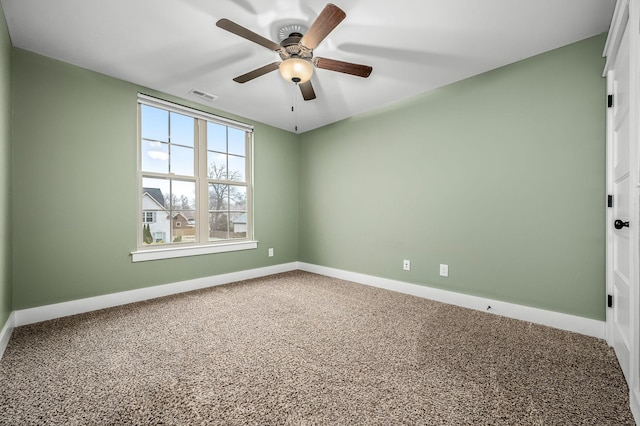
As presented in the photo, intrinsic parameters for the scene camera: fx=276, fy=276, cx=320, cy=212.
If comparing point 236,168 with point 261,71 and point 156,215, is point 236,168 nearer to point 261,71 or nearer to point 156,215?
point 156,215

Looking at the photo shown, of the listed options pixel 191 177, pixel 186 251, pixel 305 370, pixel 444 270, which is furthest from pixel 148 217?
pixel 444 270

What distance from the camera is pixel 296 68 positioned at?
2.02 m

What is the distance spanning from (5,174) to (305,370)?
2617mm

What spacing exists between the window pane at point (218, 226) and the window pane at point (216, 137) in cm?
89

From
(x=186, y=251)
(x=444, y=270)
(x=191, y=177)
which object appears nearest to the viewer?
(x=444, y=270)

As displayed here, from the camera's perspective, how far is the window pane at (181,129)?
331cm

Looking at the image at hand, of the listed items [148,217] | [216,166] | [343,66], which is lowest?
[148,217]

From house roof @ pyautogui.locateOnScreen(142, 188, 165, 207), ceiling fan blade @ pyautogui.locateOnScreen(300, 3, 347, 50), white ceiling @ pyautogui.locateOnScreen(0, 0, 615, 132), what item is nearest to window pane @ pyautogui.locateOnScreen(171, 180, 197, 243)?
house roof @ pyautogui.locateOnScreen(142, 188, 165, 207)

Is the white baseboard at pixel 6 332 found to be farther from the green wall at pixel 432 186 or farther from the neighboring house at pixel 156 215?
the neighboring house at pixel 156 215

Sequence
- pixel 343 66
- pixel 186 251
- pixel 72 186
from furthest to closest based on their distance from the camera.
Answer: pixel 186 251 < pixel 72 186 < pixel 343 66

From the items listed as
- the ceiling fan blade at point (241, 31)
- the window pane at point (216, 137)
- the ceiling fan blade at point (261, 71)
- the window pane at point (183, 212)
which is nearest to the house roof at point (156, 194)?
the window pane at point (183, 212)

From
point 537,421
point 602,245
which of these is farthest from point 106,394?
point 602,245

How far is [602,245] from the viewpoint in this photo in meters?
2.12

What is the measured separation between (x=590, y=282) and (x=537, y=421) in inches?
59.2
